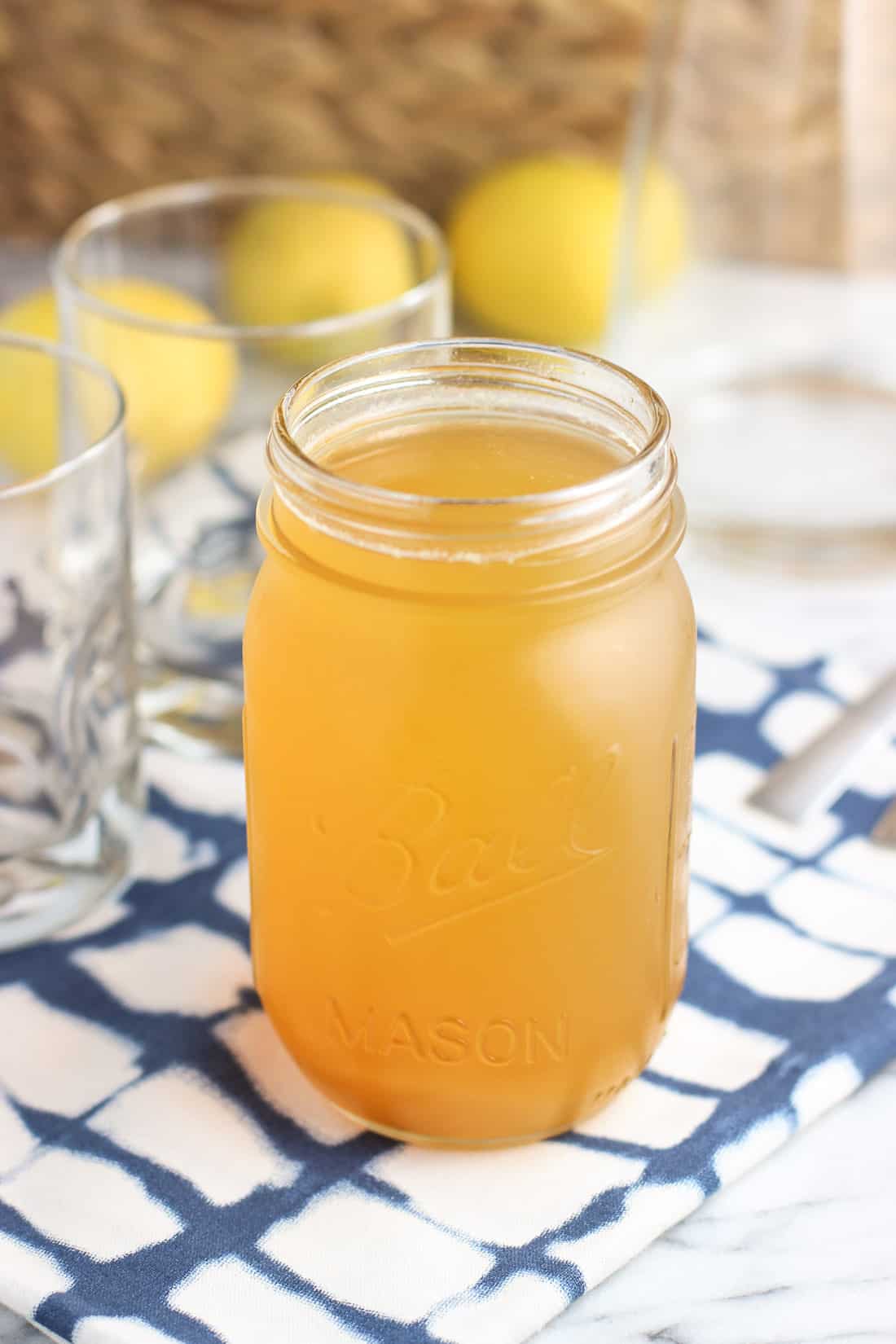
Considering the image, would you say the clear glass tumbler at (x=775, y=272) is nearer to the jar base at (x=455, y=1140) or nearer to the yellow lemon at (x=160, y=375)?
the yellow lemon at (x=160, y=375)

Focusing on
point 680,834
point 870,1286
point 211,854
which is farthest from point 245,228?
point 870,1286

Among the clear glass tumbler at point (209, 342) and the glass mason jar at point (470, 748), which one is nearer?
the glass mason jar at point (470, 748)

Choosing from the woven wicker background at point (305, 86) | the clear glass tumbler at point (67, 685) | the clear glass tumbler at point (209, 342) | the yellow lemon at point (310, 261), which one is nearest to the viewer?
the clear glass tumbler at point (67, 685)

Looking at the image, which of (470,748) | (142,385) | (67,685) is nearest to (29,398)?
(142,385)

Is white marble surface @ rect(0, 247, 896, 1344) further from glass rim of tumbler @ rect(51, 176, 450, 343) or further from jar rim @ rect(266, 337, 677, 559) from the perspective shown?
glass rim of tumbler @ rect(51, 176, 450, 343)

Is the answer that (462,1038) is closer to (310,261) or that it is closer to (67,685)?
(67,685)

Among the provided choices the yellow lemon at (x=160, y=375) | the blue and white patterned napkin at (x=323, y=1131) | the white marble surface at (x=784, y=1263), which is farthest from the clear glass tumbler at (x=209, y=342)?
the white marble surface at (x=784, y=1263)
